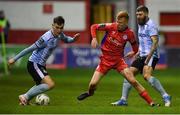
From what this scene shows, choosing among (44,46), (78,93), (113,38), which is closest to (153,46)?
(113,38)

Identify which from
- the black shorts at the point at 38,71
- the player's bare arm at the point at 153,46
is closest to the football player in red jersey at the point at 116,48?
the player's bare arm at the point at 153,46

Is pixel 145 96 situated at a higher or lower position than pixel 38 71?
lower

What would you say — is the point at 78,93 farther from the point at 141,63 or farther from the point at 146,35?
the point at 146,35

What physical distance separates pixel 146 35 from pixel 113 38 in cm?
90

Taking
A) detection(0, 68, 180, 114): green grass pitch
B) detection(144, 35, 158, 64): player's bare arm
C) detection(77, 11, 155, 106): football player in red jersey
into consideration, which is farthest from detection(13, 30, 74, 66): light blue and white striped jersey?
detection(144, 35, 158, 64): player's bare arm

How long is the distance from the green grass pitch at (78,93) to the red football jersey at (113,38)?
1.14 m

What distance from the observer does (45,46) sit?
18.0 meters

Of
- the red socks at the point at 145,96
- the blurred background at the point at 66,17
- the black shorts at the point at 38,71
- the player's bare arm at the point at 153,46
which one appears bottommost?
the blurred background at the point at 66,17

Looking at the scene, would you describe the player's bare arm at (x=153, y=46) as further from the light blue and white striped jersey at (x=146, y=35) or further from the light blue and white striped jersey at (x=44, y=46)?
the light blue and white striped jersey at (x=44, y=46)

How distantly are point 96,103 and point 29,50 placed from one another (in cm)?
223

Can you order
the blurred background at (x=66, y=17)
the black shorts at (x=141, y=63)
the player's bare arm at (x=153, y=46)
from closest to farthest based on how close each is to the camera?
the player's bare arm at (x=153, y=46) → the black shorts at (x=141, y=63) → the blurred background at (x=66, y=17)

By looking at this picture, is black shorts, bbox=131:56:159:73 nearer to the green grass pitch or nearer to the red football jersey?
the red football jersey

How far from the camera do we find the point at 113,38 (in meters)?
17.8

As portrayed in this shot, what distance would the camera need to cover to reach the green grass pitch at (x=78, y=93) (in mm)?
17000
